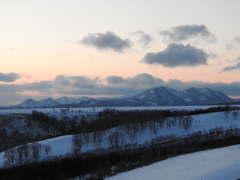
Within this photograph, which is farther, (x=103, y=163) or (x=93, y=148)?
(x=93, y=148)

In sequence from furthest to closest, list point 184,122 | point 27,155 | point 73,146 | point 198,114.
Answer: point 198,114 < point 184,122 < point 73,146 < point 27,155

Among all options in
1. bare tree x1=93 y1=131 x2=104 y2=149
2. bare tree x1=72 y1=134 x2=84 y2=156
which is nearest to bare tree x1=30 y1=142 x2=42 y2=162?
bare tree x1=72 y1=134 x2=84 y2=156

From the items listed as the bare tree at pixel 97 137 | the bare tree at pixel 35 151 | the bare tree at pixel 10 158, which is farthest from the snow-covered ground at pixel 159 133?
the bare tree at pixel 35 151

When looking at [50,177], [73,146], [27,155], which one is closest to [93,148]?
[73,146]

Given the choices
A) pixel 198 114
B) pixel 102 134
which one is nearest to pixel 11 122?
pixel 102 134

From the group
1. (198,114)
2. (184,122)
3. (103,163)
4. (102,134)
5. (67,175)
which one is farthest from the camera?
(198,114)

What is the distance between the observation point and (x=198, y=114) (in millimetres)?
189125

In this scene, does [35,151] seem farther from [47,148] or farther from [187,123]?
[187,123]

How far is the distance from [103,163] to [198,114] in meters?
133

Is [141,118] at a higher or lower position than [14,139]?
higher

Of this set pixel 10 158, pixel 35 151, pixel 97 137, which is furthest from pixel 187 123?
pixel 10 158

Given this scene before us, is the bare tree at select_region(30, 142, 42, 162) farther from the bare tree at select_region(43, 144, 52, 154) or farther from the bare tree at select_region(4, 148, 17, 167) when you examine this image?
the bare tree at select_region(4, 148, 17, 167)

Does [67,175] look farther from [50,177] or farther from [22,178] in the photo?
[22,178]

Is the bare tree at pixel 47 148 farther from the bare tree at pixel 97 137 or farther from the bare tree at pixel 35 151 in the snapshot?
the bare tree at pixel 97 137
